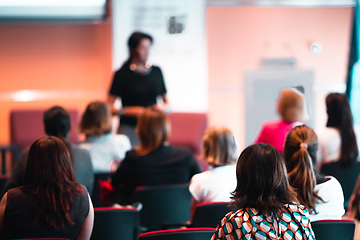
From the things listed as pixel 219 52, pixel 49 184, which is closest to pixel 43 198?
pixel 49 184

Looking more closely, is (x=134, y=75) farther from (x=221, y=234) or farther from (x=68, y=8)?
(x=221, y=234)

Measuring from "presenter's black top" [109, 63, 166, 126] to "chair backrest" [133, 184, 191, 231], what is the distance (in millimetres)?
1858

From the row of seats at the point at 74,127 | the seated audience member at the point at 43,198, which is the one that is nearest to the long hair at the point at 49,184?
the seated audience member at the point at 43,198

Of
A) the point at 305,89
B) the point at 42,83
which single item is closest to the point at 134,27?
the point at 42,83

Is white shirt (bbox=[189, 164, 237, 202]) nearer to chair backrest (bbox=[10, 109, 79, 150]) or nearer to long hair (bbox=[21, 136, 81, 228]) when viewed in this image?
long hair (bbox=[21, 136, 81, 228])

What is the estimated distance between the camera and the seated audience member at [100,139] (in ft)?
11.5

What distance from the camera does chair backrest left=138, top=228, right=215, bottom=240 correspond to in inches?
71.6

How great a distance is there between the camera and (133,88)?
4.68m

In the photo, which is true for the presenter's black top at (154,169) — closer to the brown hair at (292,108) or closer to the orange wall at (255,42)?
the brown hair at (292,108)

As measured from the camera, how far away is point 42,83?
257 inches

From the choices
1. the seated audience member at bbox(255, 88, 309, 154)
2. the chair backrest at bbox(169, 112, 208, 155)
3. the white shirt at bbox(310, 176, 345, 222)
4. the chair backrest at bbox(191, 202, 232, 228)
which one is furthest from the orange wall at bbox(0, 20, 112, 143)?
the white shirt at bbox(310, 176, 345, 222)

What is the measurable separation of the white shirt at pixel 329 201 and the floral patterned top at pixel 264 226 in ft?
2.06

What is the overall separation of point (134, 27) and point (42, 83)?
67.8 inches

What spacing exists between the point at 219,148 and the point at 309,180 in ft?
2.27
